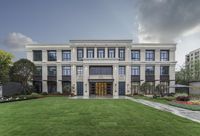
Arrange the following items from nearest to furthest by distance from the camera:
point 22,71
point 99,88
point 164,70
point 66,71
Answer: point 22,71, point 99,88, point 164,70, point 66,71

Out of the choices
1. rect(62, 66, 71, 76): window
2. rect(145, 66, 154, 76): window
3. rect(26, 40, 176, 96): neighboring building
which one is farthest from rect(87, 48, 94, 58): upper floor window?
rect(145, 66, 154, 76): window

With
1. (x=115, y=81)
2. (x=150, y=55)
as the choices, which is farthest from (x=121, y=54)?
(x=150, y=55)

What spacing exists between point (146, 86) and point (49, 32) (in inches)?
842

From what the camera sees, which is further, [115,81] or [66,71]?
[66,71]

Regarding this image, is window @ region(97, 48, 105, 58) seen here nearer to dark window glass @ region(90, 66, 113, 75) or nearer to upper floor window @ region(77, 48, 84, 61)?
dark window glass @ region(90, 66, 113, 75)

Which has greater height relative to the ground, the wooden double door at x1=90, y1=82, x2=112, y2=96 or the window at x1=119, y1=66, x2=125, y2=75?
the window at x1=119, y1=66, x2=125, y2=75

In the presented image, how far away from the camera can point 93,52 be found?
3247 centimetres

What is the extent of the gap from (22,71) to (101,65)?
15612mm

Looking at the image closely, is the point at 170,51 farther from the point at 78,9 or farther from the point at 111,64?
the point at 78,9

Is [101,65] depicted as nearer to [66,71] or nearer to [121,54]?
[121,54]

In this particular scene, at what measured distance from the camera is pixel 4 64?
2475cm

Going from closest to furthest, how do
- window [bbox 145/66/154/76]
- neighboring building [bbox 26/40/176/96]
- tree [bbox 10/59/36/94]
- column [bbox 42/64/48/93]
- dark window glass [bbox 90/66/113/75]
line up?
1. tree [bbox 10/59/36/94]
2. neighboring building [bbox 26/40/176/96]
3. dark window glass [bbox 90/66/113/75]
4. column [bbox 42/64/48/93]
5. window [bbox 145/66/154/76]

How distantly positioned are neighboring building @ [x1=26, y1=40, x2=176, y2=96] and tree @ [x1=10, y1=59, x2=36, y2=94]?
4647 mm

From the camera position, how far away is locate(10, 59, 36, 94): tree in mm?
26906
